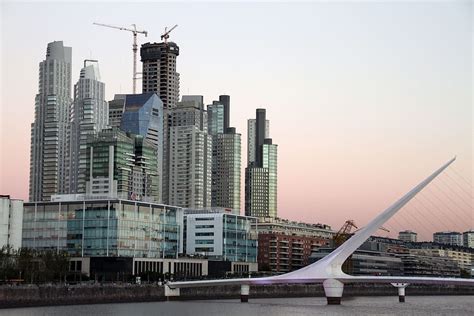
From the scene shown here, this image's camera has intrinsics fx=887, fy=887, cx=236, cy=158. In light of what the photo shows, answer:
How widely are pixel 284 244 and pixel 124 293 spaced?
257 ft

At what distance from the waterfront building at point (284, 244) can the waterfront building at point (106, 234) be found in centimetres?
4142

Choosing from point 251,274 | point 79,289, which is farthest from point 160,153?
point 79,289

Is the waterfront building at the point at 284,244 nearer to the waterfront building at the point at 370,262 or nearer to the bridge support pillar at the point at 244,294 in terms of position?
the waterfront building at the point at 370,262

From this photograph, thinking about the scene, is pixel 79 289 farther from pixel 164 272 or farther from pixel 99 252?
pixel 164 272

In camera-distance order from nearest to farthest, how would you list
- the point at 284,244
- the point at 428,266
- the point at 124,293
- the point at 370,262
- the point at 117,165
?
the point at 124,293 < the point at 370,262 < the point at 284,244 < the point at 428,266 < the point at 117,165

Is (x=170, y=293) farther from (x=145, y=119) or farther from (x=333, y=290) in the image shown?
(x=145, y=119)

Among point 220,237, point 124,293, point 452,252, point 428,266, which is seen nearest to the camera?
point 124,293

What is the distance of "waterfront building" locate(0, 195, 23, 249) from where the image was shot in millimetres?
78688

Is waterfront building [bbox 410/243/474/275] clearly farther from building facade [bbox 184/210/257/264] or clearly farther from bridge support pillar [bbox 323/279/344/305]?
bridge support pillar [bbox 323/279/344/305]

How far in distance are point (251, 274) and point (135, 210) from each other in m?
18.9

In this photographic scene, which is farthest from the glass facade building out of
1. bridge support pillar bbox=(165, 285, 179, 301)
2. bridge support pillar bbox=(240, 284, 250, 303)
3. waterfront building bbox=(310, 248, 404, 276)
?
waterfront building bbox=(310, 248, 404, 276)

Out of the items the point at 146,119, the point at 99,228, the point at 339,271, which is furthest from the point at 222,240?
the point at 146,119

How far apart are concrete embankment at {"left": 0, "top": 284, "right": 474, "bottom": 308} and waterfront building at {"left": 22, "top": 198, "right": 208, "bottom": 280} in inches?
458

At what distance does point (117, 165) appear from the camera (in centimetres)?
15888
